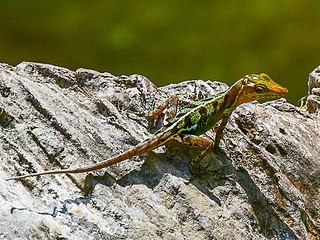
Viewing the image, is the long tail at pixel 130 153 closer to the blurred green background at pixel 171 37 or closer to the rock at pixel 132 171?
the rock at pixel 132 171

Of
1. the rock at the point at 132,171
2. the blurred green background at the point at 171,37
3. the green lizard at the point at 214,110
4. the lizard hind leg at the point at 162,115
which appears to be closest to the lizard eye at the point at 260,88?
the green lizard at the point at 214,110

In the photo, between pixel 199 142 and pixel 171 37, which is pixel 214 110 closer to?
pixel 199 142

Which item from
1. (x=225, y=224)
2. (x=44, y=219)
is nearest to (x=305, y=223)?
(x=225, y=224)

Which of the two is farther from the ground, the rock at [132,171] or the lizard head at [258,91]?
the lizard head at [258,91]

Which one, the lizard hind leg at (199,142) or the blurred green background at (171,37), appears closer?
the lizard hind leg at (199,142)

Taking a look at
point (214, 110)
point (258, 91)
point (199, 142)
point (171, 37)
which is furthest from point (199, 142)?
point (171, 37)

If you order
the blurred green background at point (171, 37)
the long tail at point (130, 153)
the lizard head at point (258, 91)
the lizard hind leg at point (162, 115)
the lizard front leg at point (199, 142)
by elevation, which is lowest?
the long tail at point (130, 153)

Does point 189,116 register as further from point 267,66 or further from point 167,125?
point 267,66
